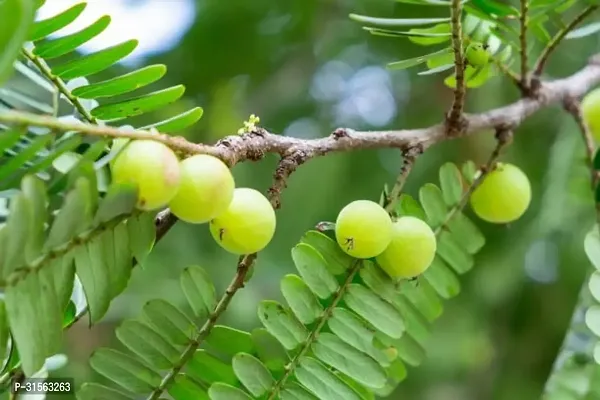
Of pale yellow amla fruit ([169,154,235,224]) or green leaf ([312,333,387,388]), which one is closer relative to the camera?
pale yellow amla fruit ([169,154,235,224])

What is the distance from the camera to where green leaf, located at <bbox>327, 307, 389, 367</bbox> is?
20.4 inches

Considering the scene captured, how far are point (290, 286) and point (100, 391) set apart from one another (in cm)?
15

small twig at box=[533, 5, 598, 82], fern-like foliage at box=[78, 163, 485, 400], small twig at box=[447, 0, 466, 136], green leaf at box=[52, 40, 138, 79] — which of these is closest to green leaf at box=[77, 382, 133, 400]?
fern-like foliage at box=[78, 163, 485, 400]

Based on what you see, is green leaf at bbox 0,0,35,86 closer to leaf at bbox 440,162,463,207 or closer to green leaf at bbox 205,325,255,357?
green leaf at bbox 205,325,255,357

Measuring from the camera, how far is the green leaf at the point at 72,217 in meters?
0.36

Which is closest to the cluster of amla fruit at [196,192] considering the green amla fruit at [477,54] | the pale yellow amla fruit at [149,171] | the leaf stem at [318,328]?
the pale yellow amla fruit at [149,171]

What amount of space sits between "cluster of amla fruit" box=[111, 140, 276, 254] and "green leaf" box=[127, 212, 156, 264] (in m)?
0.02

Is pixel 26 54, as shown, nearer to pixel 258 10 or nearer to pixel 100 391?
pixel 100 391

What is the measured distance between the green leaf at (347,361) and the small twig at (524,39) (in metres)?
0.29

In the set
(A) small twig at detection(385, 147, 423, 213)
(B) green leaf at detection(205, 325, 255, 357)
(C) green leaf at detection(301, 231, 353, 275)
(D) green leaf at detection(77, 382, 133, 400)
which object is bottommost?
(D) green leaf at detection(77, 382, 133, 400)

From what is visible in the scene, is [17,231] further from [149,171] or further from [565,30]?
[565,30]

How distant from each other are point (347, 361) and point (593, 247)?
236 mm

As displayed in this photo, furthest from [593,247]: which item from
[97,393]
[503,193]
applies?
[97,393]

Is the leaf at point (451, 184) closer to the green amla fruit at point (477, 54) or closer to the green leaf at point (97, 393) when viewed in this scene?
the green amla fruit at point (477, 54)
